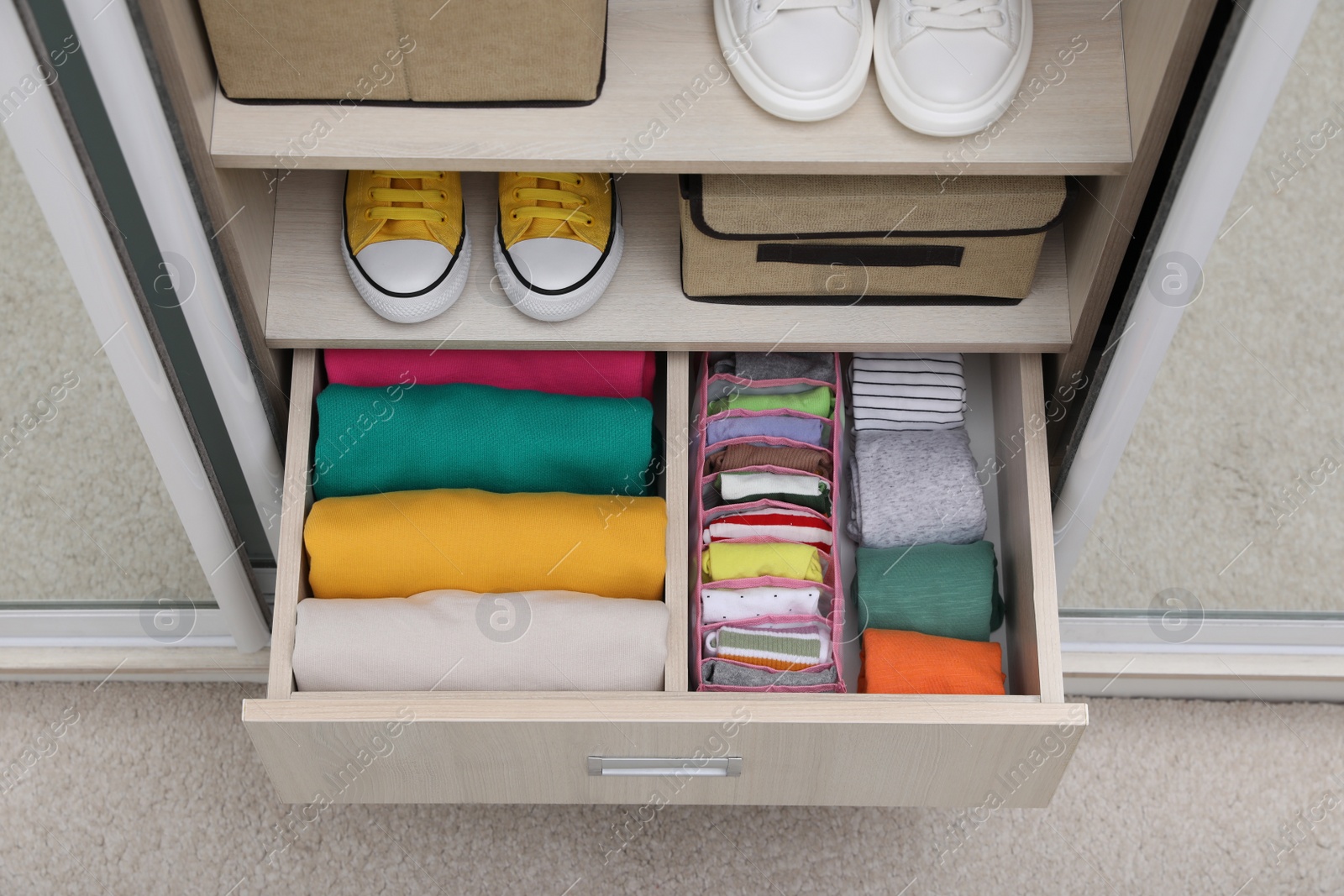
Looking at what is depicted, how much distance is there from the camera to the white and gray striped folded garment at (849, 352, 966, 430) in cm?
118

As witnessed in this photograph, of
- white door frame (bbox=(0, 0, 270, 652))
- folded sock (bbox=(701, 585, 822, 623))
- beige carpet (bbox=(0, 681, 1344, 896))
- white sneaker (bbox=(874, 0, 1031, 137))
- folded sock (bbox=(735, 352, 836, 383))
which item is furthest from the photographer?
beige carpet (bbox=(0, 681, 1344, 896))

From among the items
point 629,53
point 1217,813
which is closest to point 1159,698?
point 1217,813

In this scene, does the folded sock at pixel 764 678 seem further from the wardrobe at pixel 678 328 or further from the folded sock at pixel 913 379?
the folded sock at pixel 913 379

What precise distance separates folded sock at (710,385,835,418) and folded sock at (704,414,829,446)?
0.04 feet

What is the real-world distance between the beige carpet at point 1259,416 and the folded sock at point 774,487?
29 centimetres

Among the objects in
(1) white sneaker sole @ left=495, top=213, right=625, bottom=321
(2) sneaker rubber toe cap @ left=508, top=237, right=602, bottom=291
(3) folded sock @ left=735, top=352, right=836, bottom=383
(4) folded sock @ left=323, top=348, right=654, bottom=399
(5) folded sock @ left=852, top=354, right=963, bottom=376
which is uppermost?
(2) sneaker rubber toe cap @ left=508, top=237, right=602, bottom=291

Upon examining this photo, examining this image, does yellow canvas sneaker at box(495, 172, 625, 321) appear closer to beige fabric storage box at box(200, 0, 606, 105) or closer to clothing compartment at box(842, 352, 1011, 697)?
beige fabric storage box at box(200, 0, 606, 105)

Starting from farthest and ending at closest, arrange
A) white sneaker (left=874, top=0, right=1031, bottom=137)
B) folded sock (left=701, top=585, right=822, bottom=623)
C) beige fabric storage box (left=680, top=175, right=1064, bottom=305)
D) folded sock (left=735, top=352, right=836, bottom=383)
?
folded sock (left=735, top=352, right=836, bottom=383) → folded sock (left=701, top=585, right=822, bottom=623) → beige fabric storage box (left=680, top=175, right=1064, bottom=305) → white sneaker (left=874, top=0, right=1031, bottom=137)

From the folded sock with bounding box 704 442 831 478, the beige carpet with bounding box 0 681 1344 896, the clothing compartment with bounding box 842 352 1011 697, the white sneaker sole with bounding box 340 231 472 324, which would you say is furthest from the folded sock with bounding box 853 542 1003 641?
the white sneaker sole with bounding box 340 231 472 324

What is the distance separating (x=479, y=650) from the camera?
1.00 m

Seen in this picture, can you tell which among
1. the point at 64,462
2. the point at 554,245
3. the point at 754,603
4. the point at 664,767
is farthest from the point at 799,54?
the point at 64,462

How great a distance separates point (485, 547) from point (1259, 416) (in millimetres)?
745

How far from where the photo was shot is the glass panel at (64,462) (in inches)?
37.5

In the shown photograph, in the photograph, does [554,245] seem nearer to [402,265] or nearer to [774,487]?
[402,265]
